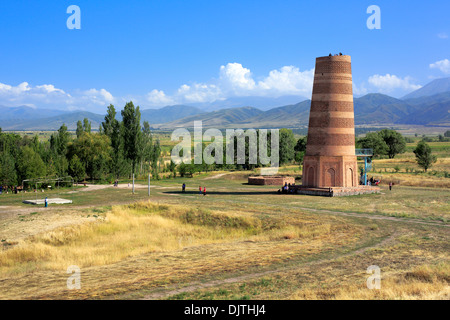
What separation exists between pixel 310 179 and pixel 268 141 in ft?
170

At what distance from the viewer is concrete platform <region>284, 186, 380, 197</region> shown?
41250 millimetres

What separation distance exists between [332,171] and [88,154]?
42732 millimetres

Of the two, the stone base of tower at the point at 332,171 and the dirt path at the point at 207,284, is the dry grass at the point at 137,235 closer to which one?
the dirt path at the point at 207,284

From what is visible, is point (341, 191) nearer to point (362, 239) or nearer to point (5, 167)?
point (362, 239)

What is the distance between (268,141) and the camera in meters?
95.3

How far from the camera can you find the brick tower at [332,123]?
136 feet

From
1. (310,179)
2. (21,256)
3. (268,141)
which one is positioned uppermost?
(268,141)

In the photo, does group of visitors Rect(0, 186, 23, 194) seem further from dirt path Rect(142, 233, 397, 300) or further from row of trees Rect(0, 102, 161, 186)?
dirt path Rect(142, 233, 397, 300)

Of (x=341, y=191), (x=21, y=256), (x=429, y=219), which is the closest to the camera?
(x=21, y=256)

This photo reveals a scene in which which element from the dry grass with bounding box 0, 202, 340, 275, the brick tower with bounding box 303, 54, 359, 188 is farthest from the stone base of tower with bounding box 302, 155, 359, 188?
the dry grass with bounding box 0, 202, 340, 275

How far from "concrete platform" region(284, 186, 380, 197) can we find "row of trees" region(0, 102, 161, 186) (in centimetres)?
2092
